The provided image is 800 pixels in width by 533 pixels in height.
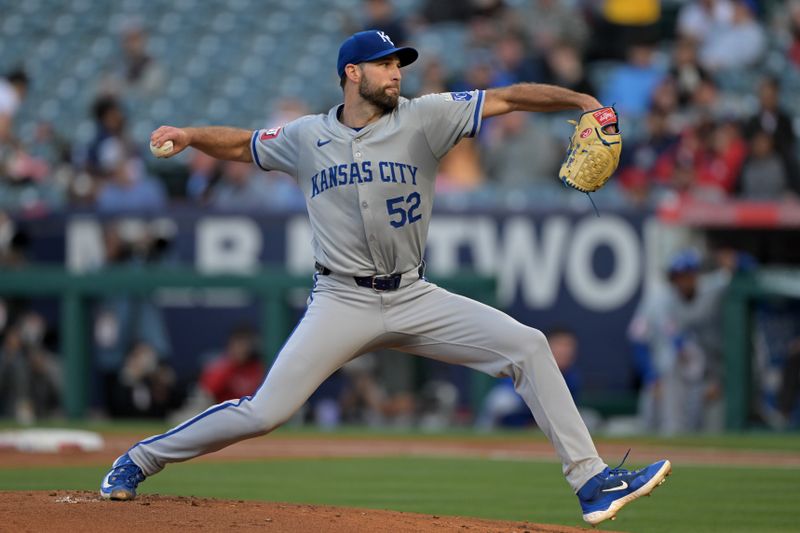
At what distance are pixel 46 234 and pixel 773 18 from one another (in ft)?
23.8

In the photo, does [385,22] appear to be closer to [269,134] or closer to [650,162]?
[650,162]

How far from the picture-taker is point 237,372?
452 inches

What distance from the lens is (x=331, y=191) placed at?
5301mm

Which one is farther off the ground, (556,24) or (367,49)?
(556,24)

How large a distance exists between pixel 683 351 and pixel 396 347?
595 centimetres

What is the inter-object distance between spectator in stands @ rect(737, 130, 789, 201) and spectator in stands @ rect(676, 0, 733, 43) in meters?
1.99

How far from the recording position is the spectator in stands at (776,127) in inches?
455

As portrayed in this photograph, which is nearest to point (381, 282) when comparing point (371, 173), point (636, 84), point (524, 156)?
point (371, 173)

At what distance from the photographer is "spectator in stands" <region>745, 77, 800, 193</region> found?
11.6m

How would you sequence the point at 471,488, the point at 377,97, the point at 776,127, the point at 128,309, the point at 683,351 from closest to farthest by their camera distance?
the point at 377,97 < the point at 471,488 < the point at 683,351 < the point at 776,127 < the point at 128,309

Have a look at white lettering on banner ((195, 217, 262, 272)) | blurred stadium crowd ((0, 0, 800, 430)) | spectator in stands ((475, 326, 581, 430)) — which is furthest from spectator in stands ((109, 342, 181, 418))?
spectator in stands ((475, 326, 581, 430))

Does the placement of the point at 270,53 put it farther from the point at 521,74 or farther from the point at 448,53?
the point at 521,74

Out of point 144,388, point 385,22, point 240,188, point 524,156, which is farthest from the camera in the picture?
point 385,22

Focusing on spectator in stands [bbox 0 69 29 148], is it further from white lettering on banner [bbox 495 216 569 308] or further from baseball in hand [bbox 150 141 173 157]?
baseball in hand [bbox 150 141 173 157]
